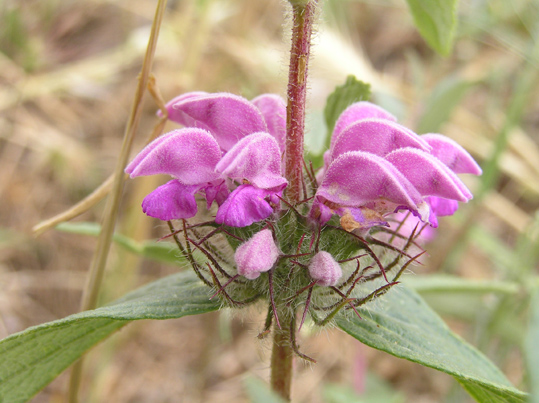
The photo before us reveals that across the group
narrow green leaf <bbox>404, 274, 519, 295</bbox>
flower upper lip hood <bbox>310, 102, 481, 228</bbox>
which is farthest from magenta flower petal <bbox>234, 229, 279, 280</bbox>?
narrow green leaf <bbox>404, 274, 519, 295</bbox>

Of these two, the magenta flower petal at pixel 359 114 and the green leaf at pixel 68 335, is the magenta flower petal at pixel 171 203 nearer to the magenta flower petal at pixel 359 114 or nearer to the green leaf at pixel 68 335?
the green leaf at pixel 68 335

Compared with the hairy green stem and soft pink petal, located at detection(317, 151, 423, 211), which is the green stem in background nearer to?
soft pink petal, located at detection(317, 151, 423, 211)

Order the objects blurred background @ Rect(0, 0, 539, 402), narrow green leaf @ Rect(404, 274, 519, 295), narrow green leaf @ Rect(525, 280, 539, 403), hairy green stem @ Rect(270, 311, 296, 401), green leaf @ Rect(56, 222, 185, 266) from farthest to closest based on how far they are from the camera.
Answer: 1. blurred background @ Rect(0, 0, 539, 402)
2. narrow green leaf @ Rect(404, 274, 519, 295)
3. green leaf @ Rect(56, 222, 185, 266)
4. hairy green stem @ Rect(270, 311, 296, 401)
5. narrow green leaf @ Rect(525, 280, 539, 403)

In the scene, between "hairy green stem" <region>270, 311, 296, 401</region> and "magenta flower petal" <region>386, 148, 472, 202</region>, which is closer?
"magenta flower petal" <region>386, 148, 472, 202</region>

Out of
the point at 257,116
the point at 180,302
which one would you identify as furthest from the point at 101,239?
the point at 257,116

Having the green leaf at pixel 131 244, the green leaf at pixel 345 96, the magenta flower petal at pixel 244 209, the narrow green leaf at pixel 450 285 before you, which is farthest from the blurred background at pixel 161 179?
the magenta flower petal at pixel 244 209

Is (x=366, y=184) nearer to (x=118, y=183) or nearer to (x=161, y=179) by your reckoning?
(x=118, y=183)

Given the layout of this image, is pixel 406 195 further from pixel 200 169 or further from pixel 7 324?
pixel 7 324
